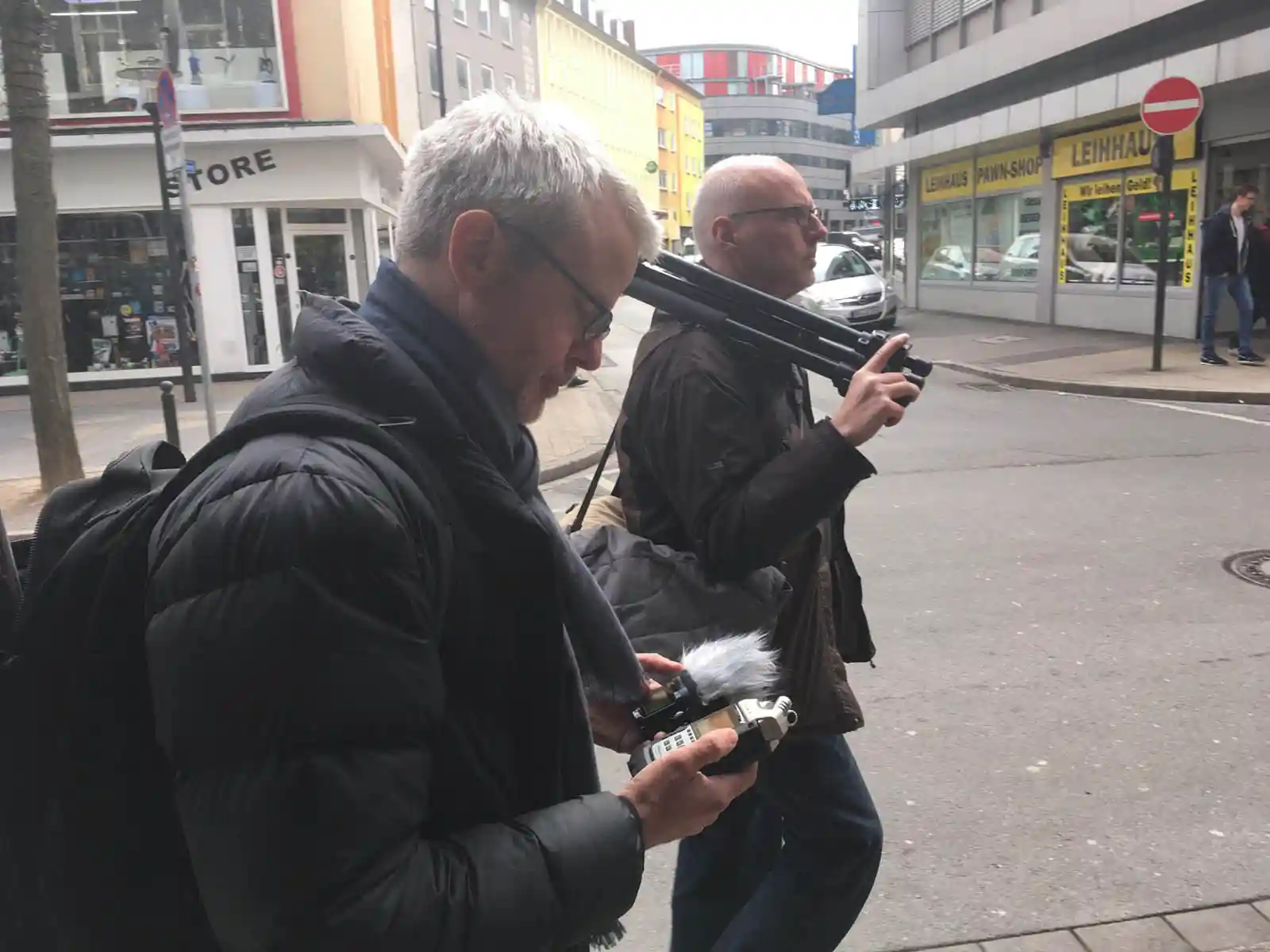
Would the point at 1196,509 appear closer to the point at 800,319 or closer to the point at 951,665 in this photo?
the point at 951,665

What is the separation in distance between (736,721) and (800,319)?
39.9 inches

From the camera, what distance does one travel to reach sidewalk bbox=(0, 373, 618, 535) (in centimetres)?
923

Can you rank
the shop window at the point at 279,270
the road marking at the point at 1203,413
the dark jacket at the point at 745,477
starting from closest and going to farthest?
1. the dark jacket at the point at 745,477
2. the road marking at the point at 1203,413
3. the shop window at the point at 279,270

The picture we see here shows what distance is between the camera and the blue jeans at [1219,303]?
41.3 ft

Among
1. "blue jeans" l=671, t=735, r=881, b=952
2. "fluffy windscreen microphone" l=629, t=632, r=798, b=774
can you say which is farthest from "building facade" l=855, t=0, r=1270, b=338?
"fluffy windscreen microphone" l=629, t=632, r=798, b=774

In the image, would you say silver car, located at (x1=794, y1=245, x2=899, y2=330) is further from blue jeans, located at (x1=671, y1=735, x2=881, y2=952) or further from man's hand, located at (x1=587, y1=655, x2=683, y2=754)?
man's hand, located at (x1=587, y1=655, x2=683, y2=754)

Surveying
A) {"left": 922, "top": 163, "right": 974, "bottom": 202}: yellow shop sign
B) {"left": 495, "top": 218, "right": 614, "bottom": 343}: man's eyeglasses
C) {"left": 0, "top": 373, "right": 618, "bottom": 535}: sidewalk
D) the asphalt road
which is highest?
{"left": 922, "top": 163, "right": 974, "bottom": 202}: yellow shop sign

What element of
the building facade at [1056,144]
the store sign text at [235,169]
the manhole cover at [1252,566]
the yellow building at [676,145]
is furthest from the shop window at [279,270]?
the yellow building at [676,145]

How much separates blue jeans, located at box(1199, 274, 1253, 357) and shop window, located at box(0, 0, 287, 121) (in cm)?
1392

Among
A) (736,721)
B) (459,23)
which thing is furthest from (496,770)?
(459,23)

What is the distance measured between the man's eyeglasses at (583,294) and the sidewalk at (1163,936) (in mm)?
2091

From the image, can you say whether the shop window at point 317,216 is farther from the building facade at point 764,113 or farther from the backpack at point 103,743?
the building facade at point 764,113

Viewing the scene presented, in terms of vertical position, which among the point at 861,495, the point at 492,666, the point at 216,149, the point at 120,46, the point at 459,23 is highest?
the point at 459,23

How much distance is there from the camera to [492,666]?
123 cm
